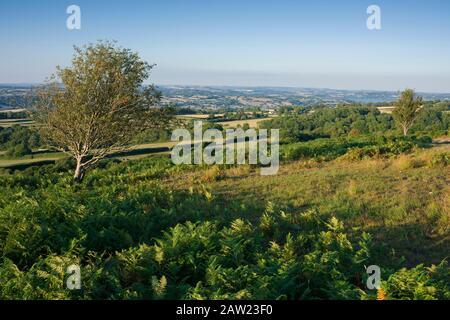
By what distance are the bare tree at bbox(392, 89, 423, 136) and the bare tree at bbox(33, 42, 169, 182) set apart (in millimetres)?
34019

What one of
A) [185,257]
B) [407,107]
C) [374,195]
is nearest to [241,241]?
[185,257]

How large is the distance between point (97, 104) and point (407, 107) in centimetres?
3674

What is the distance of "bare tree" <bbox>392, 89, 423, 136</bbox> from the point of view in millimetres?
42094

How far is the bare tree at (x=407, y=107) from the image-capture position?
1657 inches

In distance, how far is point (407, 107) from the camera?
138 ft

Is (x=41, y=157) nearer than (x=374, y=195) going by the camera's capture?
No

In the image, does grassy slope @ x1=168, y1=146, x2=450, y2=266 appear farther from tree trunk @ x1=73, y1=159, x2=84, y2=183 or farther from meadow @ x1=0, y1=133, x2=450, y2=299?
tree trunk @ x1=73, y1=159, x2=84, y2=183

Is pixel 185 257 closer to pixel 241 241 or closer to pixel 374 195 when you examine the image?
pixel 241 241

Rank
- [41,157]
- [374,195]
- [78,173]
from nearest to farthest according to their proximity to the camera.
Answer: [374,195]
[78,173]
[41,157]

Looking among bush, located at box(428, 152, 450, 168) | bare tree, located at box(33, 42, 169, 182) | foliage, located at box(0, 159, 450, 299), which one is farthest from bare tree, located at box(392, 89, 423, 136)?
foliage, located at box(0, 159, 450, 299)

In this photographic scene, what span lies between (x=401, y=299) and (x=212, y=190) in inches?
350

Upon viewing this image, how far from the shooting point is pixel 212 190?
43.8 ft

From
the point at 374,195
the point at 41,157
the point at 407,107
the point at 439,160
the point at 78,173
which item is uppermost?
the point at 407,107
